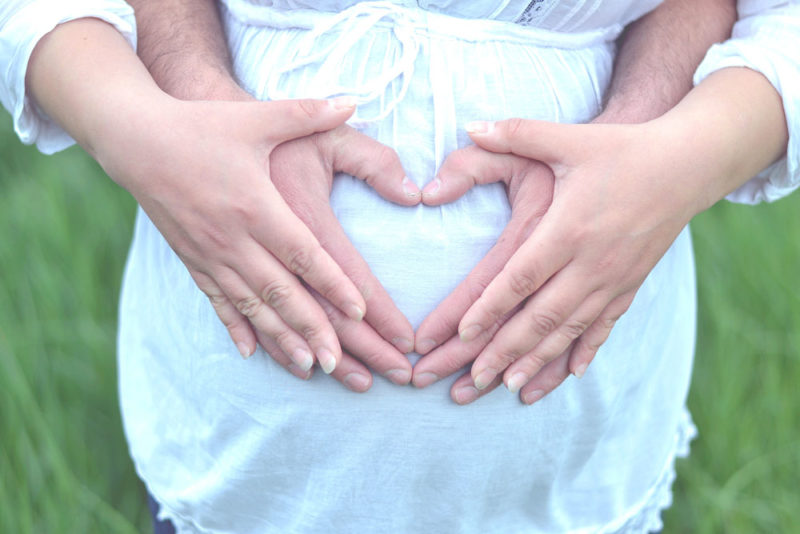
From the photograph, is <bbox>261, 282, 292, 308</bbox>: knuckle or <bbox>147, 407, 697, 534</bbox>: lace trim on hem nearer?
<bbox>261, 282, 292, 308</bbox>: knuckle

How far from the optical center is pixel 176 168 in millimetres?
934

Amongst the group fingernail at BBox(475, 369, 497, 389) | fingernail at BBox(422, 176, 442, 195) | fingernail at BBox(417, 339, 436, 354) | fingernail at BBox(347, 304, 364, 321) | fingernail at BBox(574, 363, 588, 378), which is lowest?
fingernail at BBox(574, 363, 588, 378)

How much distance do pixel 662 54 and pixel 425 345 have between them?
1.85ft

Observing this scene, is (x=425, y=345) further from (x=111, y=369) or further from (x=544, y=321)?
(x=111, y=369)

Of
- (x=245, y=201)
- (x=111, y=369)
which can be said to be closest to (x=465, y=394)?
(x=245, y=201)

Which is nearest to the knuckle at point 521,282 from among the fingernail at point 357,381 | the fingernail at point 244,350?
the fingernail at point 357,381

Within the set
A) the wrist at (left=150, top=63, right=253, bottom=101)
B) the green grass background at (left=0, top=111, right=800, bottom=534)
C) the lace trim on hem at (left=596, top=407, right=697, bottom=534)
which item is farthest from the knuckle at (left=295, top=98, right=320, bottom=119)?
the green grass background at (left=0, top=111, right=800, bottom=534)

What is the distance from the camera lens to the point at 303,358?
0.97m

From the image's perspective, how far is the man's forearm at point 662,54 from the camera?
1.09 meters

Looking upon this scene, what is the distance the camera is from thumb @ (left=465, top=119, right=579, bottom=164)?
964mm

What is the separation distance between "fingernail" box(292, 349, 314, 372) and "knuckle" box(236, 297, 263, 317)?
8cm

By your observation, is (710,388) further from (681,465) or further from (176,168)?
(176,168)

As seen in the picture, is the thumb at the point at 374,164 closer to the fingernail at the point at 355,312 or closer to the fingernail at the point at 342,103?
the fingernail at the point at 342,103

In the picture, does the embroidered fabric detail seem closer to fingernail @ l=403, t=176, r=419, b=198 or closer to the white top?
the white top
